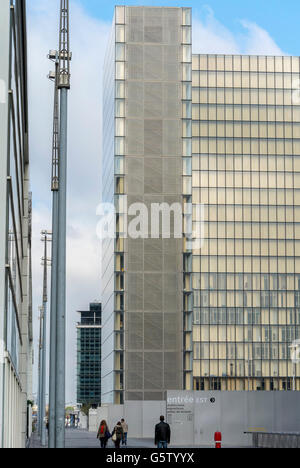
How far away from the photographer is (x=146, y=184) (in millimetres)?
109562

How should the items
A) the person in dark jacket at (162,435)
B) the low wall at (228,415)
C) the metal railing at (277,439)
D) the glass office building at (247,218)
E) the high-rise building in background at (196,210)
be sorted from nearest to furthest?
the person in dark jacket at (162,435), the metal railing at (277,439), the low wall at (228,415), the high-rise building in background at (196,210), the glass office building at (247,218)

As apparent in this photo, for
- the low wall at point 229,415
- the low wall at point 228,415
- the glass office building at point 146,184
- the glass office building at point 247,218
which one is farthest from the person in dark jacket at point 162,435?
the glass office building at point 247,218

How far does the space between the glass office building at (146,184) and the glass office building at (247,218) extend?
804 cm

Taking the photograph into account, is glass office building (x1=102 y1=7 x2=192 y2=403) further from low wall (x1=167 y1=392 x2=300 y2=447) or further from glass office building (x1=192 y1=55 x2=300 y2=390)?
low wall (x1=167 y1=392 x2=300 y2=447)

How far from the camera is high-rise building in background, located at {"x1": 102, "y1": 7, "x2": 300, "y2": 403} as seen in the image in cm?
10725

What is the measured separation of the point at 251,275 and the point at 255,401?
61.0 metres

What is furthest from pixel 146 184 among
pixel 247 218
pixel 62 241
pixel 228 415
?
pixel 62 241

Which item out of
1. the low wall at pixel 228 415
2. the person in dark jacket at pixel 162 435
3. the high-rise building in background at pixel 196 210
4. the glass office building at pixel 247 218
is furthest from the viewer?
the glass office building at pixel 247 218

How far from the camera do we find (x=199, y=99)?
119m

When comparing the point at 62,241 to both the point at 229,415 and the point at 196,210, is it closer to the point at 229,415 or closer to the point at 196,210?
the point at 229,415

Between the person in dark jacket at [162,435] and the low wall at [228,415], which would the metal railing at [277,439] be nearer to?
the low wall at [228,415]

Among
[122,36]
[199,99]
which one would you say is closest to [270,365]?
[199,99]

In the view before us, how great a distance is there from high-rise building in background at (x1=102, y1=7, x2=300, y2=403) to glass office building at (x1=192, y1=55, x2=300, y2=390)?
5.5 inches

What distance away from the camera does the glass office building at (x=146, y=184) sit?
10606cm
